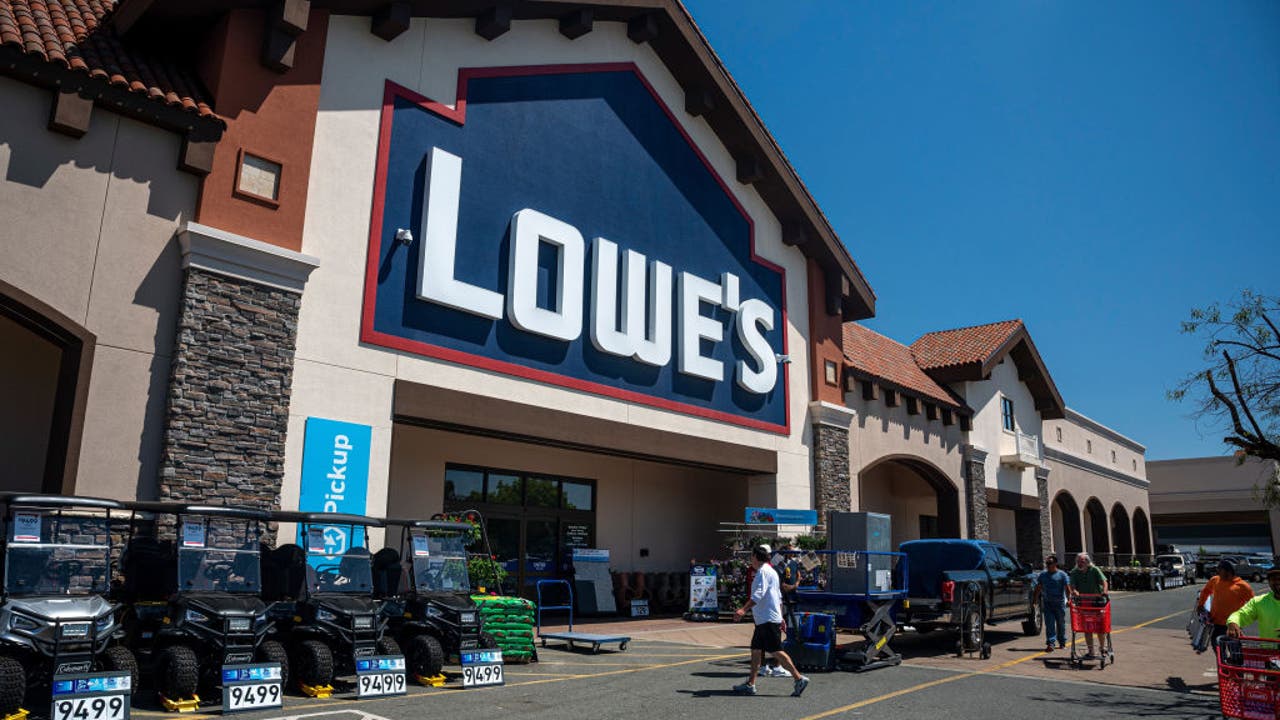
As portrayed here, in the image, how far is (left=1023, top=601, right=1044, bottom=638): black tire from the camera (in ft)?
61.2

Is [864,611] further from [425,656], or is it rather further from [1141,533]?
[1141,533]

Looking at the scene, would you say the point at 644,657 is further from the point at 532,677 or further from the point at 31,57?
the point at 31,57

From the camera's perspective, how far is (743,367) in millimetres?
22250

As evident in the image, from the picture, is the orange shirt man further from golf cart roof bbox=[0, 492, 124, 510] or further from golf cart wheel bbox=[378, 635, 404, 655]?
golf cart roof bbox=[0, 492, 124, 510]

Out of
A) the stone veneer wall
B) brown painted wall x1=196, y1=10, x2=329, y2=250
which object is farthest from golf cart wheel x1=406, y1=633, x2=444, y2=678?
brown painted wall x1=196, y1=10, x2=329, y2=250

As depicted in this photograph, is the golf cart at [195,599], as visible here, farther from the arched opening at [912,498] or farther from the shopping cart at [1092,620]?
the arched opening at [912,498]

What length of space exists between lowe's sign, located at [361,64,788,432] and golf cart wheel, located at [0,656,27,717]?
7389 mm

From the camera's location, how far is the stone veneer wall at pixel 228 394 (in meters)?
12.1

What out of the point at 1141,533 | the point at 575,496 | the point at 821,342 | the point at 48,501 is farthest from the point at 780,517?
the point at 1141,533

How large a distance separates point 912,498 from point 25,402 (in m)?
27.6

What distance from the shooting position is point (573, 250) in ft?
59.9

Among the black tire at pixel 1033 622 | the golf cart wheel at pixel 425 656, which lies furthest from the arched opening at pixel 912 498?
the golf cart wheel at pixel 425 656

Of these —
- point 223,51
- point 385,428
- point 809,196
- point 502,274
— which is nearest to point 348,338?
point 385,428

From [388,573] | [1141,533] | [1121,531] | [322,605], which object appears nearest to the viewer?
[322,605]
